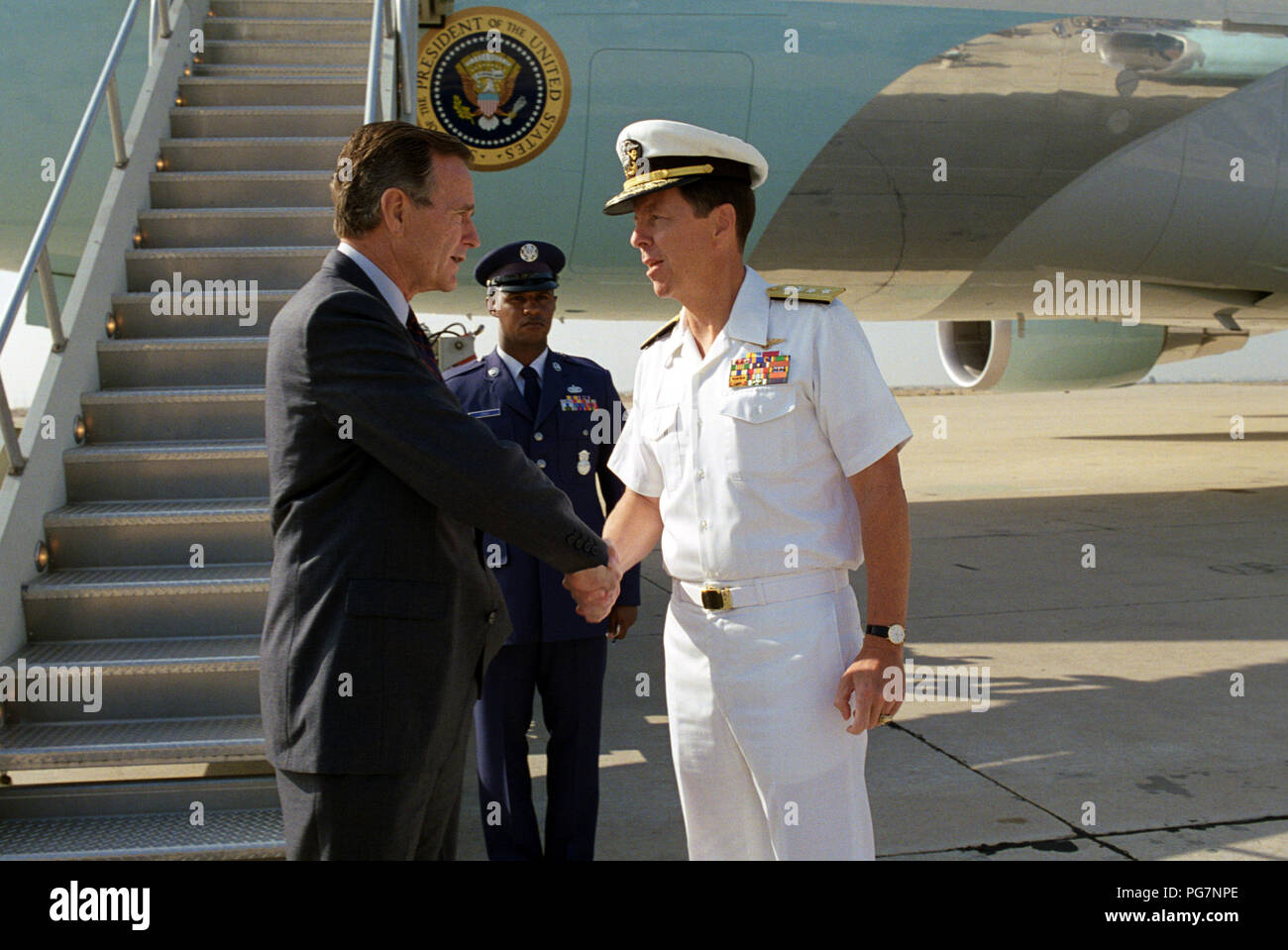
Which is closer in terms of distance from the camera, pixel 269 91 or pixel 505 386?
pixel 505 386

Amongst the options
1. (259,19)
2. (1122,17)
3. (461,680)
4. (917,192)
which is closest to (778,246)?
(917,192)

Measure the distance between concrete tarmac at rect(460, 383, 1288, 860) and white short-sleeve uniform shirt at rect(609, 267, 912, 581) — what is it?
1.64m

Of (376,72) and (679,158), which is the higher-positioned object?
(376,72)

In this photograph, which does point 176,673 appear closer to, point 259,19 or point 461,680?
point 461,680

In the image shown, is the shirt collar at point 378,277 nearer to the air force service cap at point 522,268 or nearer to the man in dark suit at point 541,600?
the man in dark suit at point 541,600

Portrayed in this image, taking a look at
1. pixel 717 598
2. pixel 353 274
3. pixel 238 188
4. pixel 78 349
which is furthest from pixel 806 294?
pixel 238 188

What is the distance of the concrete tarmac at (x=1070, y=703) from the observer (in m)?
3.58

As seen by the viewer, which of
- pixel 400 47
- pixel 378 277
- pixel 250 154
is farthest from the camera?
pixel 400 47

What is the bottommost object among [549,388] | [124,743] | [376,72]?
[124,743]

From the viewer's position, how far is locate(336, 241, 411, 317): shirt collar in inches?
78.0

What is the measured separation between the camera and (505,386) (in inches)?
137

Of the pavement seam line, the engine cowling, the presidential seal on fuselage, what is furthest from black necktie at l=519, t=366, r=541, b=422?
the engine cowling

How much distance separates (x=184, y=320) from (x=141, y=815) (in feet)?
6.47

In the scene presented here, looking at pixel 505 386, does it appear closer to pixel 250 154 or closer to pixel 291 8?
pixel 250 154
